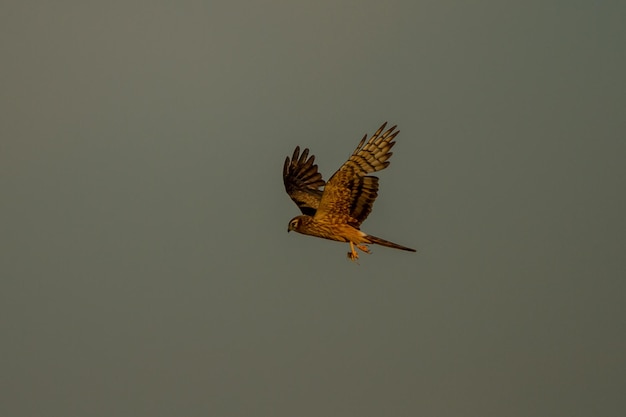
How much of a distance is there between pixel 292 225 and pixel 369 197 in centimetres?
199

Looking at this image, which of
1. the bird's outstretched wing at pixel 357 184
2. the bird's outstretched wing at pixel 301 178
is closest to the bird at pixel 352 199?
the bird's outstretched wing at pixel 357 184

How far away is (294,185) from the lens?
97.1 ft

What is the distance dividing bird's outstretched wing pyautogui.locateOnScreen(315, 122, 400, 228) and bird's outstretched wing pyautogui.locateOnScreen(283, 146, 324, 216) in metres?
3.04

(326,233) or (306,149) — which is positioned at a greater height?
(306,149)

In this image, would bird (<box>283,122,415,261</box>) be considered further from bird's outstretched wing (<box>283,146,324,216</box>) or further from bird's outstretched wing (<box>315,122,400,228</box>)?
bird's outstretched wing (<box>283,146,324,216</box>)

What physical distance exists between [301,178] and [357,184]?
13.5 feet

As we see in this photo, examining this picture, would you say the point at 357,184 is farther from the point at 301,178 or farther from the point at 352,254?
the point at 301,178

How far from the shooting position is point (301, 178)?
29719 millimetres

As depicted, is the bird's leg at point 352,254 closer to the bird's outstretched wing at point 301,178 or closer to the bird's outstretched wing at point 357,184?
the bird's outstretched wing at point 357,184

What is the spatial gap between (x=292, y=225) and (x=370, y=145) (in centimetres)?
257

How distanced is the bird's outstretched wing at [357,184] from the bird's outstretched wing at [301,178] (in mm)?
3040

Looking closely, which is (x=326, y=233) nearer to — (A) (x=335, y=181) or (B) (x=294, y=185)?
(A) (x=335, y=181)

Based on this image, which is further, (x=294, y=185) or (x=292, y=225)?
(x=294, y=185)

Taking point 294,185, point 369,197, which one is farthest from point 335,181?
point 294,185
